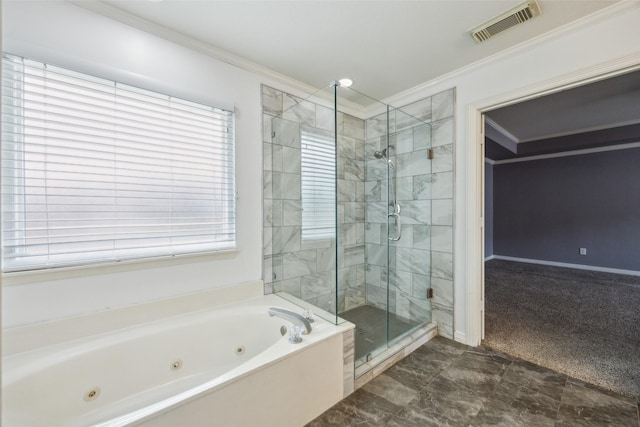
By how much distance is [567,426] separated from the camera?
65.1 inches

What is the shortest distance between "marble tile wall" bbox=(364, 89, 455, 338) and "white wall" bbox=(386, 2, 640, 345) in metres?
0.09

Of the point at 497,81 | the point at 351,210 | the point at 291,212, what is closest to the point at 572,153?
the point at 497,81

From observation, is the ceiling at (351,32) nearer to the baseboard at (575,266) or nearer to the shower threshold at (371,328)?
the shower threshold at (371,328)

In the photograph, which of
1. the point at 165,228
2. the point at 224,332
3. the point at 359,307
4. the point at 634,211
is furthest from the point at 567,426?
the point at 634,211

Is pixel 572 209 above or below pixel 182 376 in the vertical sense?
above

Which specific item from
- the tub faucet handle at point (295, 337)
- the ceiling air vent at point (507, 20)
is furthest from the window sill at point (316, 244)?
the ceiling air vent at point (507, 20)

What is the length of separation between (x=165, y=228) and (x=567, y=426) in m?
2.73

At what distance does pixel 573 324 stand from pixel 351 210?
8.06 ft

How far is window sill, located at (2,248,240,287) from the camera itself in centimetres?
158

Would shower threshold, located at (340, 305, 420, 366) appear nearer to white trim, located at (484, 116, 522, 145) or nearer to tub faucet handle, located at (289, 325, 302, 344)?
tub faucet handle, located at (289, 325, 302, 344)

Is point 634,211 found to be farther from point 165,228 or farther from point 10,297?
point 10,297

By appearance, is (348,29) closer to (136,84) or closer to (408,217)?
(136,84)

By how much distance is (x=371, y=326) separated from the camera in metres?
2.63

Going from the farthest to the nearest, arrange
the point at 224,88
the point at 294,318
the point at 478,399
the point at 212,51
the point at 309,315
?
the point at 224,88 < the point at 212,51 < the point at 309,315 < the point at 294,318 < the point at 478,399
